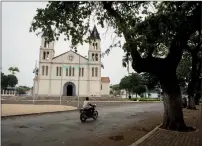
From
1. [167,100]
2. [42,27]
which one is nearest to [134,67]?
[167,100]

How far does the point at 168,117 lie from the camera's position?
42.4 ft

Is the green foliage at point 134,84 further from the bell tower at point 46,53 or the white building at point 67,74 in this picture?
the bell tower at point 46,53

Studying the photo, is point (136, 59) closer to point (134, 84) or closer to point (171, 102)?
point (171, 102)

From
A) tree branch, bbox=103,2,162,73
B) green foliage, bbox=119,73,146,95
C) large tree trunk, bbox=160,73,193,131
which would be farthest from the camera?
green foliage, bbox=119,73,146,95

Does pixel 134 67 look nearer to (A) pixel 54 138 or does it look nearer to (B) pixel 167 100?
(B) pixel 167 100

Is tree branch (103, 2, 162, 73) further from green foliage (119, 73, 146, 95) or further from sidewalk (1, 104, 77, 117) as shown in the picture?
green foliage (119, 73, 146, 95)

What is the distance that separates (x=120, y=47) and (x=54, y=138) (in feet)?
18.5

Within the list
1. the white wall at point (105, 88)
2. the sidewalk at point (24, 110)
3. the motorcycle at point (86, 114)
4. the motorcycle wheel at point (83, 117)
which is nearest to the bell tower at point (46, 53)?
the white wall at point (105, 88)

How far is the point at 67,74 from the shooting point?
232ft

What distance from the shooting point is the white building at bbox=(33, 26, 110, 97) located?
6912 centimetres

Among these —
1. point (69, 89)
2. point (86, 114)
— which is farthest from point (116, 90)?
point (86, 114)

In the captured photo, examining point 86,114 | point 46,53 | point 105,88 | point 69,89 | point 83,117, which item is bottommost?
point 83,117

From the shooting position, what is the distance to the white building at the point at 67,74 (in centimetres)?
6912

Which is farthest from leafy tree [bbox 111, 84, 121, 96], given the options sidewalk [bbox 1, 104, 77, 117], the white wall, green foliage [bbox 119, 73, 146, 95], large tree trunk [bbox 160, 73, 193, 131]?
large tree trunk [bbox 160, 73, 193, 131]
